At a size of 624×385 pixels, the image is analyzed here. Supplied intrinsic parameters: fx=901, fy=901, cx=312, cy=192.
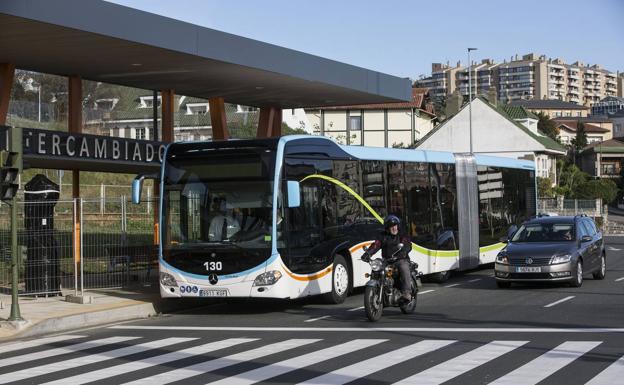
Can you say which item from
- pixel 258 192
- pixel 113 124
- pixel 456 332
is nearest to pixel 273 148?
pixel 258 192

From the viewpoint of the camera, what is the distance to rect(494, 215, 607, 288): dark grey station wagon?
751 inches

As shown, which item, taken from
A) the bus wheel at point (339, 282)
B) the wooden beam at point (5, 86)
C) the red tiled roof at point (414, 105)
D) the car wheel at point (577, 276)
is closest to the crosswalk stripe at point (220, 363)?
the bus wheel at point (339, 282)

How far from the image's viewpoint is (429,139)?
83875 mm

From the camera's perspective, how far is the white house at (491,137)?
80.9m

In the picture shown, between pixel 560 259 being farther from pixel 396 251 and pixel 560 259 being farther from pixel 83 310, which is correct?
pixel 83 310

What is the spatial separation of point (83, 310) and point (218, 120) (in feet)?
35.6

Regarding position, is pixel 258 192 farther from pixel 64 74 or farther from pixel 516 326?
pixel 64 74

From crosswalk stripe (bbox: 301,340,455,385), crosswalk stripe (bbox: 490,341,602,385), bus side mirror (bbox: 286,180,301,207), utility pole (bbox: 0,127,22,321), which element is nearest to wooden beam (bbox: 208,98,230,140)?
bus side mirror (bbox: 286,180,301,207)

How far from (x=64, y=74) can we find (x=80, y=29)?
5.38m

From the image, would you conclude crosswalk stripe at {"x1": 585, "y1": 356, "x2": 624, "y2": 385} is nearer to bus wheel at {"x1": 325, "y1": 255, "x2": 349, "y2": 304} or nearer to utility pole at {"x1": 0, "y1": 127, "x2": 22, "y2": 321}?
bus wheel at {"x1": 325, "y1": 255, "x2": 349, "y2": 304}

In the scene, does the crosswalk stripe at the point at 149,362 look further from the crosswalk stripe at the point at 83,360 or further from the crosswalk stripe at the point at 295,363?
the crosswalk stripe at the point at 295,363

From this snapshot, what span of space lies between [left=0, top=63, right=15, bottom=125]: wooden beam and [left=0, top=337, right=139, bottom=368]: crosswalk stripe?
7.28 m

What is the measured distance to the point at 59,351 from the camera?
12.3m

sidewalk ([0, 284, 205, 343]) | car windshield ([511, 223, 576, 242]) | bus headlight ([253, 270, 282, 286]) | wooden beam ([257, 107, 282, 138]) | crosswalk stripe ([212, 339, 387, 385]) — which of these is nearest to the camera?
crosswalk stripe ([212, 339, 387, 385])
